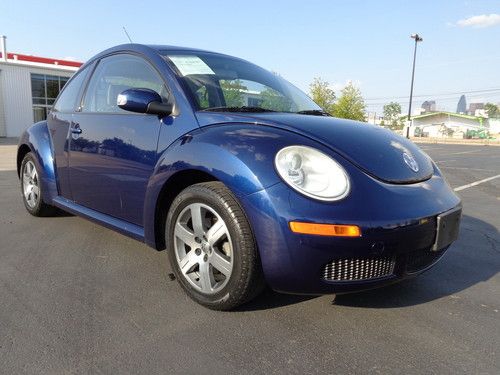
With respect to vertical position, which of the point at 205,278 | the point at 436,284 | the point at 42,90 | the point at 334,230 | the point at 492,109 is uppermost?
the point at 492,109

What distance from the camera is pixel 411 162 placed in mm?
2576

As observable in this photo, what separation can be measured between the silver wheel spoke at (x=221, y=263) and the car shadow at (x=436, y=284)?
11.6 inches

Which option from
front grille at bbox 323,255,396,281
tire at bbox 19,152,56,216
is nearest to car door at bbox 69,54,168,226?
tire at bbox 19,152,56,216

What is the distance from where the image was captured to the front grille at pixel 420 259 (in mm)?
2240

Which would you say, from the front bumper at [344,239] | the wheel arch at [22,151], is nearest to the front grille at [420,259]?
the front bumper at [344,239]

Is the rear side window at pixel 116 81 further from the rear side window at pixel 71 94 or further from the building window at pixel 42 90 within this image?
→ the building window at pixel 42 90

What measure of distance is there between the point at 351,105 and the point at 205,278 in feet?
113

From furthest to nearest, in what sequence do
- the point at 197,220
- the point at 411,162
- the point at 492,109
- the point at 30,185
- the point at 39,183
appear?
the point at 492,109 < the point at 30,185 < the point at 39,183 < the point at 411,162 < the point at 197,220

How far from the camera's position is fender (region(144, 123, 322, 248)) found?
2.17 metres

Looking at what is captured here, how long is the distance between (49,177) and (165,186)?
1.82 metres

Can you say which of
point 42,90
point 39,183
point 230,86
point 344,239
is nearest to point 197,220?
point 344,239

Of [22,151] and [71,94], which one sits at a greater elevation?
[71,94]

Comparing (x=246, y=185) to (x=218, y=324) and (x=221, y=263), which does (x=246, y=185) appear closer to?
(x=221, y=263)

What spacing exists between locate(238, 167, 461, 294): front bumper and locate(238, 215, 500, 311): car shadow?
43 centimetres
